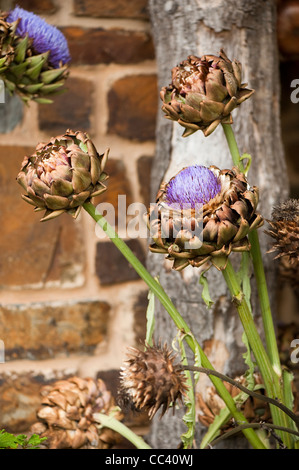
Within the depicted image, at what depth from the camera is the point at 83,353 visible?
0.97m

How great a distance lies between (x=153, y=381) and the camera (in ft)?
1.51

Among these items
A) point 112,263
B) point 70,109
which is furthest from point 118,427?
point 70,109

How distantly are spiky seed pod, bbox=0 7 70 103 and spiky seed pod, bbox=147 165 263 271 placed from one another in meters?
0.25

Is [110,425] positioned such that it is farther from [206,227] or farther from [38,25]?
[38,25]

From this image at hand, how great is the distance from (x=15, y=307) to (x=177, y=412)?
31 centimetres

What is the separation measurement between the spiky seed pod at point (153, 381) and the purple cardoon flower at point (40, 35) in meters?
0.39

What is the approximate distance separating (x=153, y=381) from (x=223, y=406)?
29 cm

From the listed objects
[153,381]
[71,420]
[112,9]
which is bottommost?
[71,420]

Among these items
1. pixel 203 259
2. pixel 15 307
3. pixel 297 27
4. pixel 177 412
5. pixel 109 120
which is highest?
pixel 297 27

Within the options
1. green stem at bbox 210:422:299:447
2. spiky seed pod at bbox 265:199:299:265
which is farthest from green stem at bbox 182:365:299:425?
spiky seed pod at bbox 265:199:299:265

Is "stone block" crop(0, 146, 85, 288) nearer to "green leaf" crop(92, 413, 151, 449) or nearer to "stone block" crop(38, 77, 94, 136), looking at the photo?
"stone block" crop(38, 77, 94, 136)

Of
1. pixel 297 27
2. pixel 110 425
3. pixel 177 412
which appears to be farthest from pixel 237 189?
pixel 297 27

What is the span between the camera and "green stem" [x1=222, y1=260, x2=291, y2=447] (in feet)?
1.76

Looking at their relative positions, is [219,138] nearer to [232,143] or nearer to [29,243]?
[232,143]
